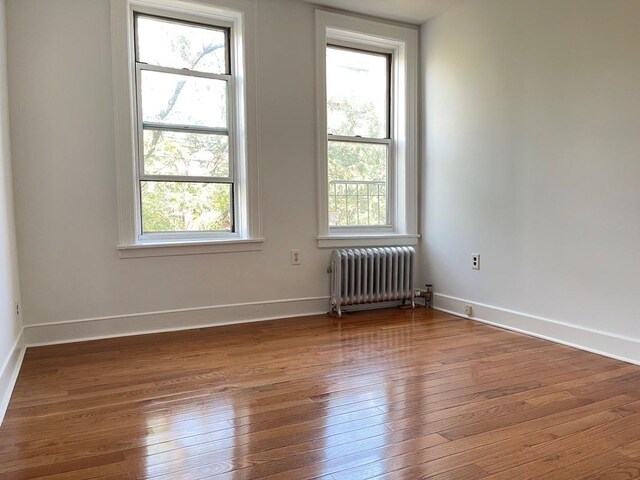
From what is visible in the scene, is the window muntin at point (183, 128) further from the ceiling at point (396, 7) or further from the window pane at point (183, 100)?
the ceiling at point (396, 7)

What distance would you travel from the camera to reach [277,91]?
3721 mm

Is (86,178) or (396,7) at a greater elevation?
(396,7)

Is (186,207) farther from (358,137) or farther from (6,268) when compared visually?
(358,137)

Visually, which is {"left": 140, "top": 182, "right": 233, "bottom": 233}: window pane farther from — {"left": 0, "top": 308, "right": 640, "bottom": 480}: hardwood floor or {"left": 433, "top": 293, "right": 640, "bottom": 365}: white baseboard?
{"left": 433, "top": 293, "right": 640, "bottom": 365}: white baseboard

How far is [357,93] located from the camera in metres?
4.21

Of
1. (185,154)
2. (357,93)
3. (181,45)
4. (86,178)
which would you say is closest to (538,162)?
(357,93)

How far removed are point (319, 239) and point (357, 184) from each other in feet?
2.29

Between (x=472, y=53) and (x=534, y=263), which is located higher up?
(x=472, y=53)

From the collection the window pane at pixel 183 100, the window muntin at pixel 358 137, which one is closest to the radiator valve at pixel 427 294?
the window muntin at pixel 358 137

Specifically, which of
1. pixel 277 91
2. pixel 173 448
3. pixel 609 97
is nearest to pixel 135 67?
pixel 277 91

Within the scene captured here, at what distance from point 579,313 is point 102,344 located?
320 cm

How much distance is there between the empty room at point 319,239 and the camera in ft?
5.98

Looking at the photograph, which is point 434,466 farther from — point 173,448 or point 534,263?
point 534,263

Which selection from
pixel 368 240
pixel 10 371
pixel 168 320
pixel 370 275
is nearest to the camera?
pixel 10 371
